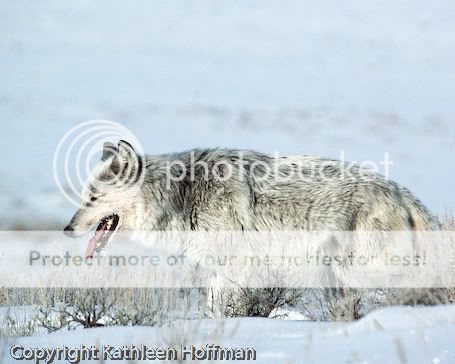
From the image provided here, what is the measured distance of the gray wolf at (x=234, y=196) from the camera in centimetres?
775

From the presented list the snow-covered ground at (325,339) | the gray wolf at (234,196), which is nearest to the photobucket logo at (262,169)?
the gray wolf at (234,196)

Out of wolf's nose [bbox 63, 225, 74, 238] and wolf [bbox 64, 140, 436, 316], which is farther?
wolf's nose [bbox 63, 225, 74, 238]

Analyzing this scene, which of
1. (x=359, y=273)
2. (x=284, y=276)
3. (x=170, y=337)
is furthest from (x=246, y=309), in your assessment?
(x=170, y=337)

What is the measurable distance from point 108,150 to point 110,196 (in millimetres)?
513

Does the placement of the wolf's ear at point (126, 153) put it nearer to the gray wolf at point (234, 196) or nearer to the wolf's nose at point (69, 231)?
the gray wolf at point (234, 196)

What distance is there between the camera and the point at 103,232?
8758 mm

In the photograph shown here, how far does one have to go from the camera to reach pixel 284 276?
820cm

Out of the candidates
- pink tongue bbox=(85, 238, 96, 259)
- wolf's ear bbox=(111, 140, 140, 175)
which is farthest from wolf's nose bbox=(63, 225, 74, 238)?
wolf's ear bbox=(111, 140, 140, 175)

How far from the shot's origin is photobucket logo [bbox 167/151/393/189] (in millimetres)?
8164

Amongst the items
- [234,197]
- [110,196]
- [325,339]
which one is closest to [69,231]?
[110,196]

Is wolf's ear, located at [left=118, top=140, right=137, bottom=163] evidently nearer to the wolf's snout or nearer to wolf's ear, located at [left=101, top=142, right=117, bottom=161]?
wolf's ear, located at [left=101, top=142, right=117, bottom=161]

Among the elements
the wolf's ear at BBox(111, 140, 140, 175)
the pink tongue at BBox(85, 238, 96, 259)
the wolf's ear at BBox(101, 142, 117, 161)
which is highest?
the wolf's ear at BBox(101, 142, 117, 161)

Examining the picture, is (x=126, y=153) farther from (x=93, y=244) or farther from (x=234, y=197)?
(x=234, y=197)

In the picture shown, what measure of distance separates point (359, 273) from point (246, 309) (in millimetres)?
1145
